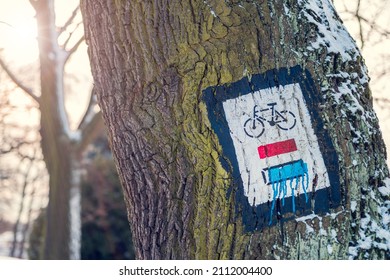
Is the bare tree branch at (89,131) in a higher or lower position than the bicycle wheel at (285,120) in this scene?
higher

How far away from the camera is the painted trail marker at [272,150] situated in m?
1.95

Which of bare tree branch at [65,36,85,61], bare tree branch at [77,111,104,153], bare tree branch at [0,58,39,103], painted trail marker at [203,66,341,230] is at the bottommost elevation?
painted trail marker at [203,66,341,230]

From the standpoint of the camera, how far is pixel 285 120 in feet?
6.43

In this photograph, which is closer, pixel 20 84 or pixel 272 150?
pixel 272 150

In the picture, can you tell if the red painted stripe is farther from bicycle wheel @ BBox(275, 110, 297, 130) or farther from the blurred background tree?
the blurred background tree

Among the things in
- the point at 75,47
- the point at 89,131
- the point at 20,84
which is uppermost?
the point at 75,47

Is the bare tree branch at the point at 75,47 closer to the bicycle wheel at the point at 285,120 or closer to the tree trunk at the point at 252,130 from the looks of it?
the tree trunk at the point at 252,130

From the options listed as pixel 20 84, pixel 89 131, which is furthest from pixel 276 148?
pixel 20 84

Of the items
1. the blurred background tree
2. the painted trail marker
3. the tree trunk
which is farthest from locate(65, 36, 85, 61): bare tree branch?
the painted trail marker

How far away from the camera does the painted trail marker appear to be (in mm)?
1946

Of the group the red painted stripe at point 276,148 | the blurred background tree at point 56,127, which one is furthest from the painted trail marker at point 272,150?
the blurred background tree at point 56,127

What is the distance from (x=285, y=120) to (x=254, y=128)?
0.10 m

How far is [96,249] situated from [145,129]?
18.4ft

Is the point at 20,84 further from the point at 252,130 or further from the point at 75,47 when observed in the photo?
the point at 252,130
